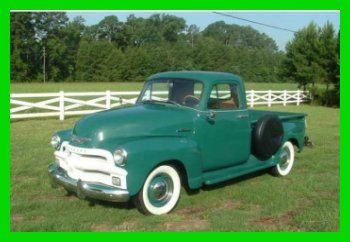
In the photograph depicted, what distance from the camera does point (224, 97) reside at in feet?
23.7

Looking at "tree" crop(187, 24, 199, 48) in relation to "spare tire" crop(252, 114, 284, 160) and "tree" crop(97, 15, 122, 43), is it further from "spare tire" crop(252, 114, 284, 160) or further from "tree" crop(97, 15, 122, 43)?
"spare tire" crop(252, 114, 284, 160)

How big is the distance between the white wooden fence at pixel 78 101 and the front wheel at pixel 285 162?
30.7 ft

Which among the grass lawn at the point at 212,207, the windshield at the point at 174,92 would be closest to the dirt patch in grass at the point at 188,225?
the grass lawn at the point at 212,207

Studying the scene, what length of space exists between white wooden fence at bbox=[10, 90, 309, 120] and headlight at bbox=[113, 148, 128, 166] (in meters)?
11.5

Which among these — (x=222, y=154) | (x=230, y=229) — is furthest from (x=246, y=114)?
(x=230, y=229)

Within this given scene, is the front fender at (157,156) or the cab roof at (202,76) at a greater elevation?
the cab roof at (202,76)

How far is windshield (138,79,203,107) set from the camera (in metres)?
6.86

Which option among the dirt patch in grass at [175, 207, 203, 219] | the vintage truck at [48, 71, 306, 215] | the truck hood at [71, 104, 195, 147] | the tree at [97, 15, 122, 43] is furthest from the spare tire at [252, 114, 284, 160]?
the tree at [97, 15, 122, 43]

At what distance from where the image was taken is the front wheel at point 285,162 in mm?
8383

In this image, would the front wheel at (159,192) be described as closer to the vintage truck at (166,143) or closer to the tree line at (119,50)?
the vintage truck at (166,143)

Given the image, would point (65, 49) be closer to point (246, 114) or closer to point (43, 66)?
point (43, 66)

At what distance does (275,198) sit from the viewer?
675 centimetres

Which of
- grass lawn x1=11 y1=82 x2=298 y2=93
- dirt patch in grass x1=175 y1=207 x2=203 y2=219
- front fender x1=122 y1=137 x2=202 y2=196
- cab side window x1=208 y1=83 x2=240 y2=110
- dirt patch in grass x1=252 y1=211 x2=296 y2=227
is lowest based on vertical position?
dirt patch in grass x1=252 y1=211 x2=296 y2=227

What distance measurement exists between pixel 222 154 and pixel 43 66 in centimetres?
5862
